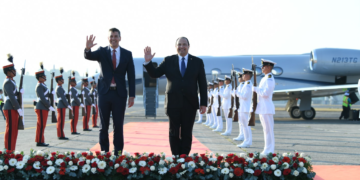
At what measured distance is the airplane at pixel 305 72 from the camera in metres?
18.7

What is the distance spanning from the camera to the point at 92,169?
385cm

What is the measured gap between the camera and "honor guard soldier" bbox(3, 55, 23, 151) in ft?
21.6

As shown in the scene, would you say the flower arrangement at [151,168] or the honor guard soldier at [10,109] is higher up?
the honor guard soldier at [10,109]

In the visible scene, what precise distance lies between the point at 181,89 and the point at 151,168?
1.21 m

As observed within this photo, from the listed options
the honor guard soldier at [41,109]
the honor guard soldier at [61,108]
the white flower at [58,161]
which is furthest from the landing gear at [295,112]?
the white flower at [58,161]

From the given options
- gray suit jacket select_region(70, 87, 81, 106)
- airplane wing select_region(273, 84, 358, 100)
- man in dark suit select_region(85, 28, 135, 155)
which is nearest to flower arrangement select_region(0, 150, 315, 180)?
man in dark suit select_region(85, 28, 135, 155)

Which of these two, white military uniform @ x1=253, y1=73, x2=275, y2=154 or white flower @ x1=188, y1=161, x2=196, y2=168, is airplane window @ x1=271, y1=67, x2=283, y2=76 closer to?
white military uniform @ x1=253, y1=73, x2=275, y2=154

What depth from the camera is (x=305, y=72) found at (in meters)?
21.0

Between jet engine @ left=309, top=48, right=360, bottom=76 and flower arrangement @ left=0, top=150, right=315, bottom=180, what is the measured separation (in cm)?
1723

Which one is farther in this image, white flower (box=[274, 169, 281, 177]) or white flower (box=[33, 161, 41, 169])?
white flower (box=[33, 161, 41, 169])

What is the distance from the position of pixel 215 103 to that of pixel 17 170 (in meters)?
9.86

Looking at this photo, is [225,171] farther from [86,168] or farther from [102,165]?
[86,168]

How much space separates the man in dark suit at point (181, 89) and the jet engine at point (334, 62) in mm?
17047

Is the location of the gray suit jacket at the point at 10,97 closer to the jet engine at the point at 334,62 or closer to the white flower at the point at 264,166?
the white flower at the point at 264,166
